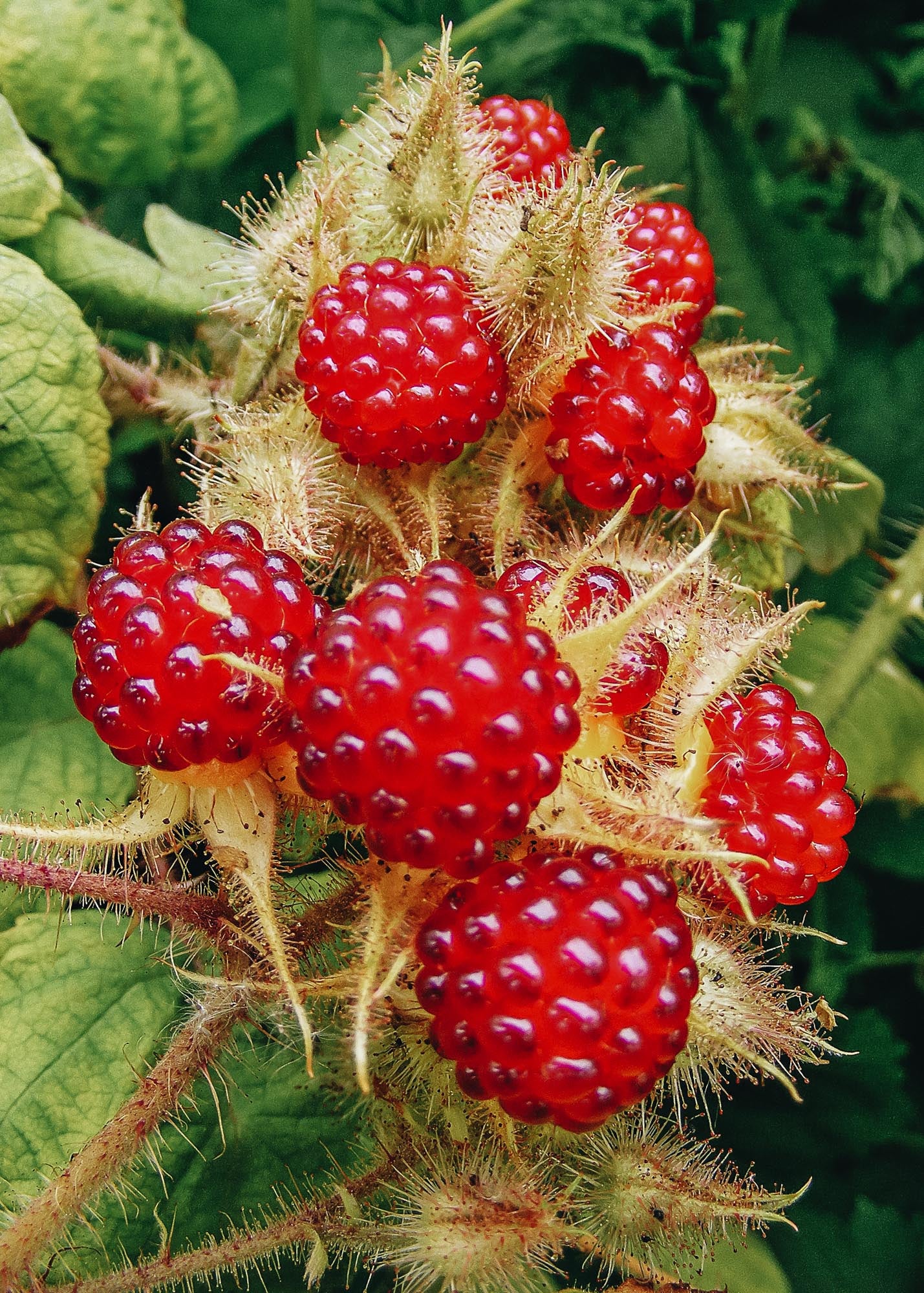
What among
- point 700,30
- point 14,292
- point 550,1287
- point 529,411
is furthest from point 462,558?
point 700,30

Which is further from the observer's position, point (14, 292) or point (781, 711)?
point (14, 292)

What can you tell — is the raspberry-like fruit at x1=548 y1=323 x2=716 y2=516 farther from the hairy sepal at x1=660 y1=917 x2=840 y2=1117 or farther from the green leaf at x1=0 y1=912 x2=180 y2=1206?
the green leaf at x1=0 y1=912 x2=180 y2=1206

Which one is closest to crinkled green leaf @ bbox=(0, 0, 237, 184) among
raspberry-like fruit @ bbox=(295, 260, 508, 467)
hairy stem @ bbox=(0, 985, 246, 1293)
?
raspberry-like fruit @ bbox=(295, 260, 508, 467)

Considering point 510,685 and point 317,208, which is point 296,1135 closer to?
point 510,685

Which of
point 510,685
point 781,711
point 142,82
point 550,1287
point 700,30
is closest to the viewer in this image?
point 510,685

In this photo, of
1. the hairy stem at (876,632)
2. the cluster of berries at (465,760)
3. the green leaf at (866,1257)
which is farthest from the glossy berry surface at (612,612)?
the green leaf at (866,1257)

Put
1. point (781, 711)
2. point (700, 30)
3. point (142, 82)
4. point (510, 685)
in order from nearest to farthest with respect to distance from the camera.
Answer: point (510, 685) < point (781, 711) < point (142, 82) < point (700, 30)

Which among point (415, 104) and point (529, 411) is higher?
point (415, 104)
